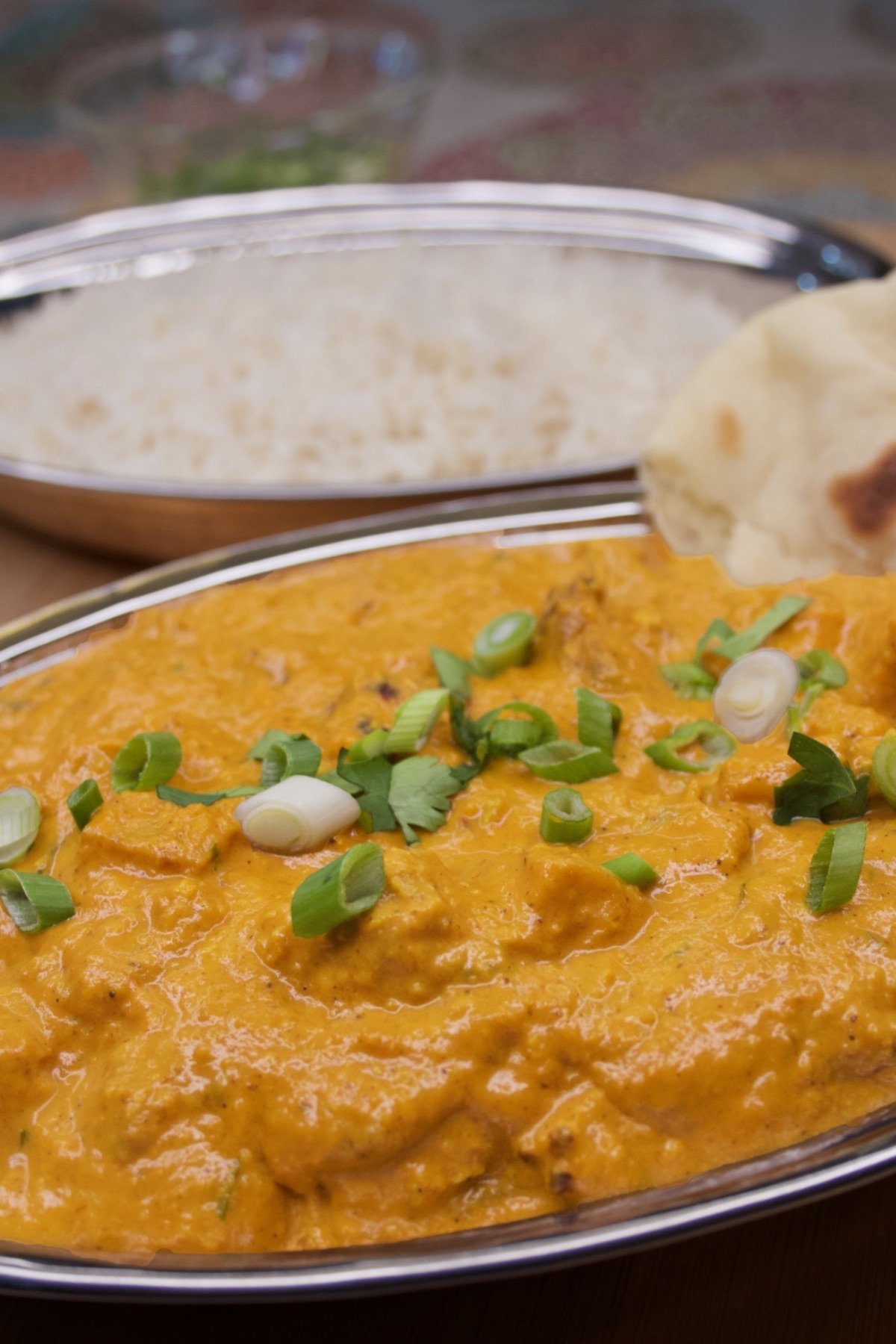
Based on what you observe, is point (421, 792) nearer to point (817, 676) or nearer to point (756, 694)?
point (756, 694)

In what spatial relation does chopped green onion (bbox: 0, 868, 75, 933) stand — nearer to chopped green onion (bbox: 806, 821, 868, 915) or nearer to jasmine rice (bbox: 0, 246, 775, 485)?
chopped green onion (bbox: 806, 821, 868, 915)

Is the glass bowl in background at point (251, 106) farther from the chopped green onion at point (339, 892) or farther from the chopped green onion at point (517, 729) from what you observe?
the chopped green onion at point (339, 892)

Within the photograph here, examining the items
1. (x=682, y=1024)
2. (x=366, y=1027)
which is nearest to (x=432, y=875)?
(x=366, y=1027)

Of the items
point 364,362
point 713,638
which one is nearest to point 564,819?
point 713,638

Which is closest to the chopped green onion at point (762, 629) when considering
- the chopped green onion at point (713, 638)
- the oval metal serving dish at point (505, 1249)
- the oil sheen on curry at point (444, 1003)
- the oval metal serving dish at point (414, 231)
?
the chopped green onion at point (713, 638)

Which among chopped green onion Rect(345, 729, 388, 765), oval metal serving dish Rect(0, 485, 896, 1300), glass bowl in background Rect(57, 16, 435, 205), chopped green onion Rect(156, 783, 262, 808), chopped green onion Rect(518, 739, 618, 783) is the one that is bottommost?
oval metal serving dish Rect(0, 485, 896, 1300)

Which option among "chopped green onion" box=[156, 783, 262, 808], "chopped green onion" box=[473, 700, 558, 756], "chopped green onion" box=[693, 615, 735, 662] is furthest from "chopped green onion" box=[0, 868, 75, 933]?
"chopped green onion" box=[693, 615, 735, 662]
